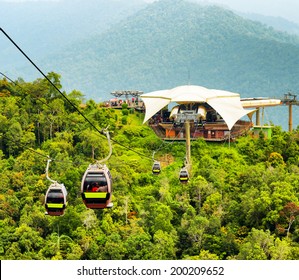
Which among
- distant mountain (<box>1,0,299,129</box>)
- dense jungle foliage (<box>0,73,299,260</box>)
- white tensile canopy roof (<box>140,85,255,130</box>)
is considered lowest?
dense jungle foliage (<box>0,73,299,260</box>)

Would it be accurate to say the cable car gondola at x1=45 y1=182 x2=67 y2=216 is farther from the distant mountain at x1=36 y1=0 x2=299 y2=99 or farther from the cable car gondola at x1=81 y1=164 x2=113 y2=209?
the distant mountain at x1=36 y1=0 x2=299 y2=99

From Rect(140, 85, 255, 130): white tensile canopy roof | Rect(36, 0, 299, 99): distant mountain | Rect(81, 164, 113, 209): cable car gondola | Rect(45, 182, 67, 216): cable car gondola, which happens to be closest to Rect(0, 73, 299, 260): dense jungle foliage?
Rect(140, 85, 255, 130): white tensile canopy roof

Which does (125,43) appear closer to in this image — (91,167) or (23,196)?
(23,196)

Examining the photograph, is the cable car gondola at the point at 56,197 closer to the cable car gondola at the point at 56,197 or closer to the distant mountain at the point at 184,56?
the cable car gondola at the point at 56,197

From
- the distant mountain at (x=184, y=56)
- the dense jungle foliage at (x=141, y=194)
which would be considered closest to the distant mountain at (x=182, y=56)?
the distant mountain at (x=184, y=56)

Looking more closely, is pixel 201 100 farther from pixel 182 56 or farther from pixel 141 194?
pixel 182 56

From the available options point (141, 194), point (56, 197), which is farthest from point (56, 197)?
point (141, 194)

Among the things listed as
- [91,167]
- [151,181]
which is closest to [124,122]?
[151,181]
